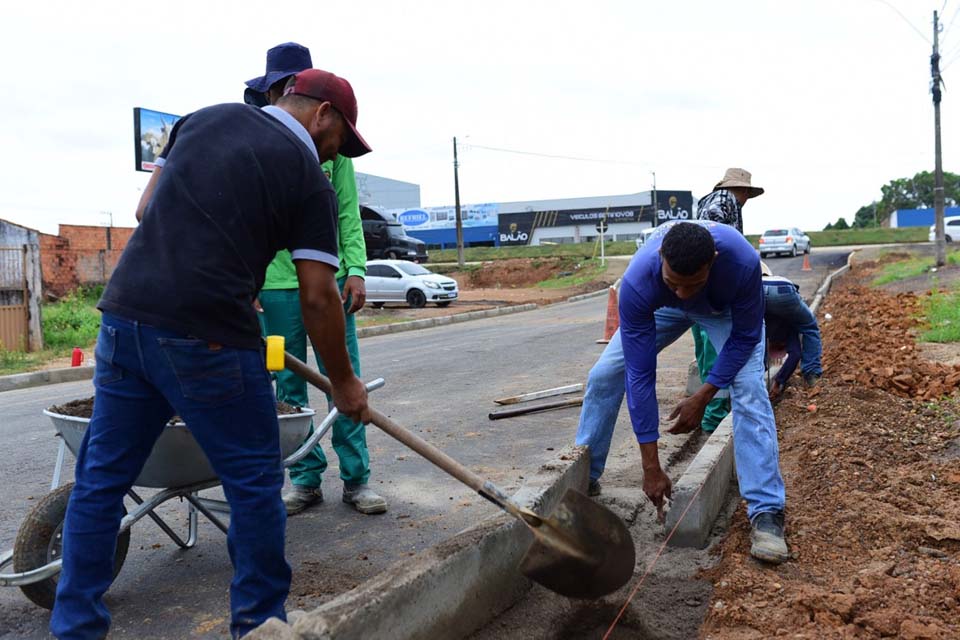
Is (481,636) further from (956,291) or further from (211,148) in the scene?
(956,291)

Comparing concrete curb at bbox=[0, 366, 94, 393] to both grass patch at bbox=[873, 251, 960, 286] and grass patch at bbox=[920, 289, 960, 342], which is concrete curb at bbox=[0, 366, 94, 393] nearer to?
grass patch at bbox=[920, 289, 960, 342]

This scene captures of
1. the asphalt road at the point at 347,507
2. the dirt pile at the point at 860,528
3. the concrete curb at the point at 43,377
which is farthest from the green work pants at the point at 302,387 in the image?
the concrete curb at the point at 43,377

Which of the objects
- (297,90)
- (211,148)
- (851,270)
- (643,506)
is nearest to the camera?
(211,148)

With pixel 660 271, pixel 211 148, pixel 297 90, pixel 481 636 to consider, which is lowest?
pixel 481 636

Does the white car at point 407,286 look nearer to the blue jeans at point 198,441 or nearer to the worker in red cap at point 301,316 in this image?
the worker in red cap at point 301,316

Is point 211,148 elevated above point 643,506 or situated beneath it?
elevated above

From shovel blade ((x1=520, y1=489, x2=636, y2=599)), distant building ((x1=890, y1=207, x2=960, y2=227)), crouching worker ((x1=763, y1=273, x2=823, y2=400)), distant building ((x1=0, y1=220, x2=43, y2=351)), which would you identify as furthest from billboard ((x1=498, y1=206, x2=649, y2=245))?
shovel blade ((x1=520, y1=489, x2=636, y2=599))

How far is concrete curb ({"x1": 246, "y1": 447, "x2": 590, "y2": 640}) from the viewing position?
2.41 m

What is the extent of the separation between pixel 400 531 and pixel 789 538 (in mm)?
1783

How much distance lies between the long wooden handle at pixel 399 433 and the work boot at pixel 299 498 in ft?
5.32

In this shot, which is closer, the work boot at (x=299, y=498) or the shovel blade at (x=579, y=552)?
the shovel blade at (x=579, y=552)

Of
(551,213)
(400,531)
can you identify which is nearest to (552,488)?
(400,531)

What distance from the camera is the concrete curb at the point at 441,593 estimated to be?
2406 mm

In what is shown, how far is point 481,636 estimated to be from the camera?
10.3 feet
